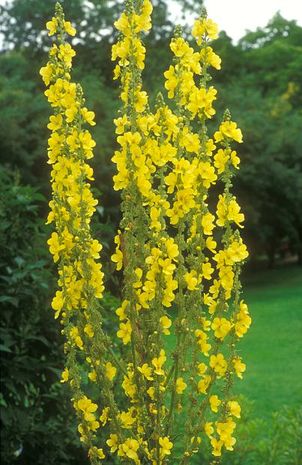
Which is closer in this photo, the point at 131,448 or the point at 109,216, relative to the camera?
the point at 131,448

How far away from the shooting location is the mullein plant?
238 centimetres

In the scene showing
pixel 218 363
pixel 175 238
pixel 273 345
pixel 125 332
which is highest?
pixel 175 238

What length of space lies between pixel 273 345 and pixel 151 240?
10.3 meters

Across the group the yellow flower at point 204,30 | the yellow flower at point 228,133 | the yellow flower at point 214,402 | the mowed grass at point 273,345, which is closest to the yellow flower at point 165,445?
the yellow flower at point 214,402

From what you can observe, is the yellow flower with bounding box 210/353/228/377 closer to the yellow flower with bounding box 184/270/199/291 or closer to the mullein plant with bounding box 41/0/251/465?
the mullein plant with bounding box 41/0/251/465

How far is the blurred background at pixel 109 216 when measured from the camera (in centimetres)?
402

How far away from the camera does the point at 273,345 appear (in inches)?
491

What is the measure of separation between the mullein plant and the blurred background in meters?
1.14

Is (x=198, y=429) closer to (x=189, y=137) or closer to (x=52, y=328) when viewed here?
(x=189, y=137)

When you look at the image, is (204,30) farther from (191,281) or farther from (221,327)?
(221,327)

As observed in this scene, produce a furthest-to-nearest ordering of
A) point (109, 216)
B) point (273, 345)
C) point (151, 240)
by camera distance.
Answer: point (273, 345), point (109, 216), point (151, 240)

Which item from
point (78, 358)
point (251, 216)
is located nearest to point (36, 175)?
point (251, 216)

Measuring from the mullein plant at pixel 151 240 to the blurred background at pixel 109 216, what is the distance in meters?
1.14

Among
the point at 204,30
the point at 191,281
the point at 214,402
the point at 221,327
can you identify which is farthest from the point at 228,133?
the point at 214,402
